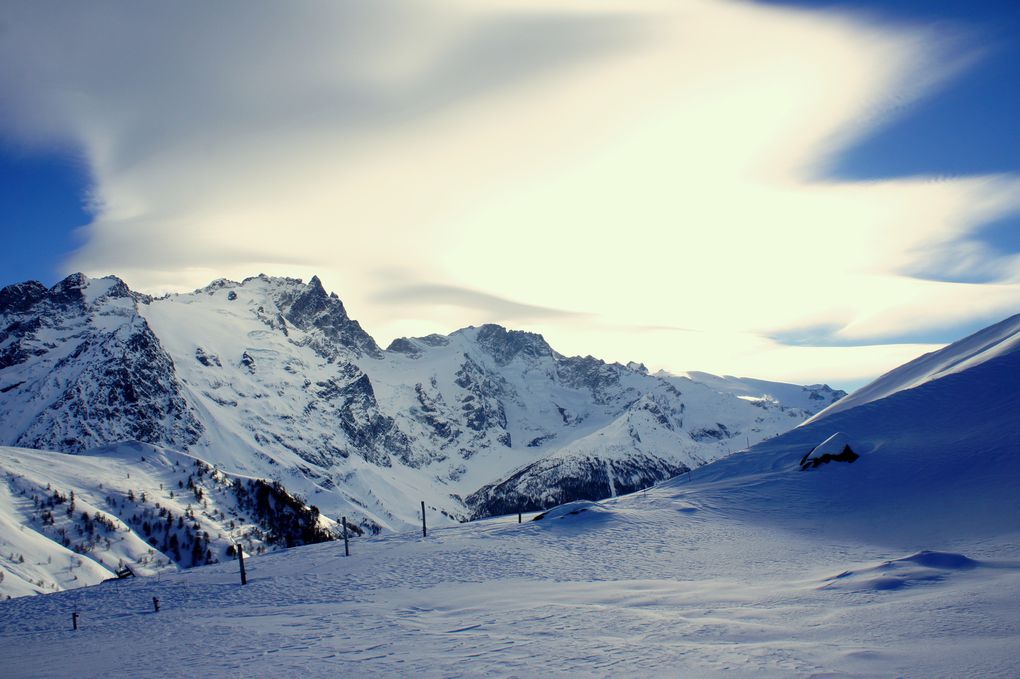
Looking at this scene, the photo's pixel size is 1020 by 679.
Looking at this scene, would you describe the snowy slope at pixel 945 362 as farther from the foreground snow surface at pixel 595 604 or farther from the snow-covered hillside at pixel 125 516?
the snow-covered hillside at pixel 125 516

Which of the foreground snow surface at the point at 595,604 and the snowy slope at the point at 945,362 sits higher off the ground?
the snowy slope at the point at 945,362

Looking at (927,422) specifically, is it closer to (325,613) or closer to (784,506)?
(784,506)

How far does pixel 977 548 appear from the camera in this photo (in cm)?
2925

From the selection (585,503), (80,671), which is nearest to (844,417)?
(585,503)

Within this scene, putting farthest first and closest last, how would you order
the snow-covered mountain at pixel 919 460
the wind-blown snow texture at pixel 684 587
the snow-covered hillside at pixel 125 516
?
1. the snow-covered hillside at pixel 125 516
2. the snow-covered mountain at pixel 919 460
3. the wind-blown snow texture at pixel 684 587

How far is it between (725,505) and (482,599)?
24.5 m

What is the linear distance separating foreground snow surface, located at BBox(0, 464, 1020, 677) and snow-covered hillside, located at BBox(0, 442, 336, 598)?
65501 mm

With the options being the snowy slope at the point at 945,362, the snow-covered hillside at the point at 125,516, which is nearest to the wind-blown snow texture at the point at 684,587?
the snowy slope at the point at 945,362

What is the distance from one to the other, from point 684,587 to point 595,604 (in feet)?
13.7

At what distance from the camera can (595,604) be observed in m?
23.9

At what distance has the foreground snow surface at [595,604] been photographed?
17016 millimetres

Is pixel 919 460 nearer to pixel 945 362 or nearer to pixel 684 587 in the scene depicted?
pixel 945 362

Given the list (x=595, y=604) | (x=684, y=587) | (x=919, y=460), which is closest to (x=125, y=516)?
(x=595, y=604)

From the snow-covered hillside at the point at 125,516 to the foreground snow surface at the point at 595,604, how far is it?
65.5 m
